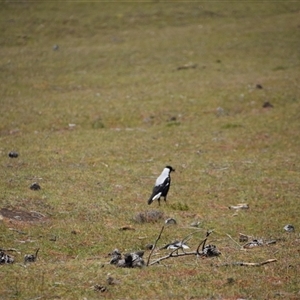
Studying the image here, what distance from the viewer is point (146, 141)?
24.3m

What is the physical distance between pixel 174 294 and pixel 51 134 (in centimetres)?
1615

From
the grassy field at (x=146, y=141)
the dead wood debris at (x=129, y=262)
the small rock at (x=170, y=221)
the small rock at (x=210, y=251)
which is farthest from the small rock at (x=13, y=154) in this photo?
the dead wood debris at (x=129, y=262)

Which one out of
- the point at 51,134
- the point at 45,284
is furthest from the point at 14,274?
the point at 51,134

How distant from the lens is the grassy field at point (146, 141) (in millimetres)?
10781

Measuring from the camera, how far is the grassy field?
10.8 m

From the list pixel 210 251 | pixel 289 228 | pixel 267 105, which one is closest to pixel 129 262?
pixel 210 251

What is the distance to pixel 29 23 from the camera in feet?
151

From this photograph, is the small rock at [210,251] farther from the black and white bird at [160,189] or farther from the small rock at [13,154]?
the small rock at [13,154]

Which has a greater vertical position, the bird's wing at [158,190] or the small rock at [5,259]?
the small rock at [5,259]

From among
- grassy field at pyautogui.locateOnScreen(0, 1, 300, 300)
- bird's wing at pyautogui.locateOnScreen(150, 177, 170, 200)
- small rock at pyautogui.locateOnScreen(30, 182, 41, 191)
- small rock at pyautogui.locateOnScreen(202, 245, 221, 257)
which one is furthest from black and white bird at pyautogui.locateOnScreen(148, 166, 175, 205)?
small rock at pyautogui.locateOnScreen(202, 245, 221, 257)

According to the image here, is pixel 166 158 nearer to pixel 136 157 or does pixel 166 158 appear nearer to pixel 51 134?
pixel 136 157

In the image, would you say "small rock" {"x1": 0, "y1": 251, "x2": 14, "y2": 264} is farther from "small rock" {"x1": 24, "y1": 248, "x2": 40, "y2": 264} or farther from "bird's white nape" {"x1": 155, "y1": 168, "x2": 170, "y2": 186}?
"bird's white nape" {"x1": 155, "y1": 168, "x2": 170, "y2": 186}

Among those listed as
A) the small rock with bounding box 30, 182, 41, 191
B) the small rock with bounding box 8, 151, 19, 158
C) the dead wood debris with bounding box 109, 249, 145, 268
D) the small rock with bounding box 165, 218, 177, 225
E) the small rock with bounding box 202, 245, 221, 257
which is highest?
the dead wood debris with bounding box 109, 249, 145, 268

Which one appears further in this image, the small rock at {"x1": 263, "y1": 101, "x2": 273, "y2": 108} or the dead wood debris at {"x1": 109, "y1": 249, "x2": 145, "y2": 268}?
the small rock at {"x1": 263, "y1": 101, "x2": 273, "y2": 108}
